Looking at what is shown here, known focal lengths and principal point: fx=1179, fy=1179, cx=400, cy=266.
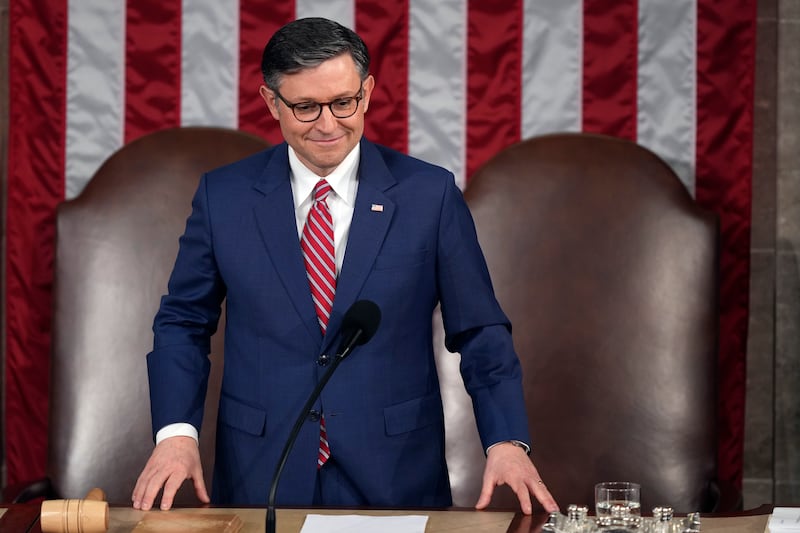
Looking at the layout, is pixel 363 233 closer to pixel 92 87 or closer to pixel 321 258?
pixel 321 258

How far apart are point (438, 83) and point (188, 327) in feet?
4.81

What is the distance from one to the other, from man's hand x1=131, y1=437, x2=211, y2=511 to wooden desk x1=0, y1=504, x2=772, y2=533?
3 centimetres

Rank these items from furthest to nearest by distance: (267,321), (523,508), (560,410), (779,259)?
(779,259)
(560,410)
(267,321)
(523,508)

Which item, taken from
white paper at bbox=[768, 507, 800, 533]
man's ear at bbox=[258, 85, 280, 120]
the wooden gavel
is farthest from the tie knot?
white paper at bbox=[768, 507, 800, 533]

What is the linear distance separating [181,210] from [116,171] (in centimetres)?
23

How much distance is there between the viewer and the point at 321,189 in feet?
7.93

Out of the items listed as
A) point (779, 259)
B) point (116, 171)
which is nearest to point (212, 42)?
point (116, 171)

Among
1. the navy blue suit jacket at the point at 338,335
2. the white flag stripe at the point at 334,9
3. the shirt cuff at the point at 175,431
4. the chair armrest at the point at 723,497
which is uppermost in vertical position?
the white flag stripe at the point at 334,9

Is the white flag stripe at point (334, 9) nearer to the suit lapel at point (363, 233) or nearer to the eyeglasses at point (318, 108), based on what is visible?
the suit lapel at point (363, 233)

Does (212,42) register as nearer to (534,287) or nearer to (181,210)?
(181,210)

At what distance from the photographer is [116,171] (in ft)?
11.5

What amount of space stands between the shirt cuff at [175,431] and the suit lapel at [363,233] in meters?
0.31

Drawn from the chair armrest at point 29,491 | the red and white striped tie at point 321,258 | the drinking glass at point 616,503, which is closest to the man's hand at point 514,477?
the drinking glass at point 616,503

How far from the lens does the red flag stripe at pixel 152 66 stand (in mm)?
3637
